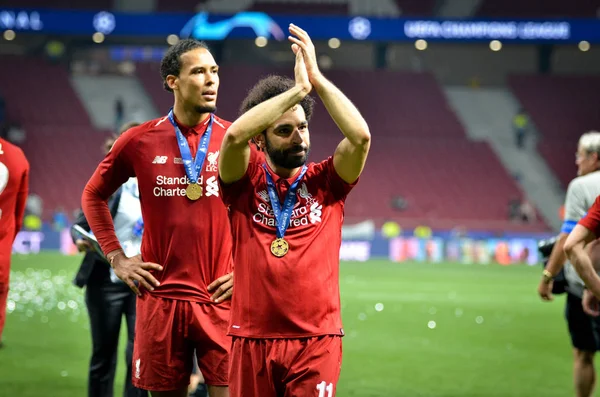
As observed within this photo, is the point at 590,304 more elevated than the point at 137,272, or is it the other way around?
the point at 137,272

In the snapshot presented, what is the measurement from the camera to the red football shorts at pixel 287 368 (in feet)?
13.8

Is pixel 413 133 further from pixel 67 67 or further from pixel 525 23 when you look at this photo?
pixel 67 67

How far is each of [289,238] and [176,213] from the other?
0.98 metres

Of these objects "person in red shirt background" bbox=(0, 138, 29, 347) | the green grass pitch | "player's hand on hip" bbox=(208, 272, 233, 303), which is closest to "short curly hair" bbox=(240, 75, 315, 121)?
"player's hand on hip" bbox=(208, 272, 233, 303)

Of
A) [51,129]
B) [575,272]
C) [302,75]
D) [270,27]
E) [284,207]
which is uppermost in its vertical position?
[270,27]

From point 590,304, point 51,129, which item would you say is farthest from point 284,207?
point 51,129

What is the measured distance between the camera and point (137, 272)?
200 inches

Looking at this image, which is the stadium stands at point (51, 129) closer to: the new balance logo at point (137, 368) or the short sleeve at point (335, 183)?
the new balance logo at point (137, 368)

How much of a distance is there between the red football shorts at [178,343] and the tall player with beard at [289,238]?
26.6 inches

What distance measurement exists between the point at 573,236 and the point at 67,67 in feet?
141

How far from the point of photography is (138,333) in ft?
16.9

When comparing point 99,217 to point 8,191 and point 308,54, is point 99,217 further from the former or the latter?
point 308,54

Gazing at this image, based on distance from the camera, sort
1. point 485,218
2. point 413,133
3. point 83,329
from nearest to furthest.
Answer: point 83,329
point 485,218
point 413,133

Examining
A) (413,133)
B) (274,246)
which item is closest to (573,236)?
(274,246)
